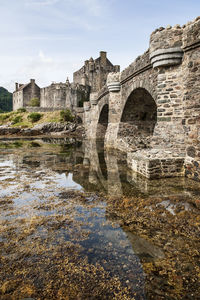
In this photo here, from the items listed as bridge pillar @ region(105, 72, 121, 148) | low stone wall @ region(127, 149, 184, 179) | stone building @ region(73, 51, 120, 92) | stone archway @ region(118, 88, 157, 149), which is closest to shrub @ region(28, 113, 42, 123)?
stone building @ region(73, 51, 120, 92)

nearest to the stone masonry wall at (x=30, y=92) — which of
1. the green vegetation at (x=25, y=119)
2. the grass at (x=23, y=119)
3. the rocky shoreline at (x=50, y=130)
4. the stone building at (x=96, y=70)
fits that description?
the green vegetation at (x=25, y=119)

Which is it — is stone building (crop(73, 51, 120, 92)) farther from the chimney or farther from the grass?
the grass

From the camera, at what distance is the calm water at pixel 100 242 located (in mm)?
2229

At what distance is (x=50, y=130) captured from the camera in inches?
1348

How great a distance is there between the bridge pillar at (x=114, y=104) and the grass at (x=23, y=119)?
22864 millimetres

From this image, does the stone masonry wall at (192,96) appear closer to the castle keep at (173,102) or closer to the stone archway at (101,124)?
the castle keep at (173,102)

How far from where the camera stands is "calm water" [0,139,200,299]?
2.23 m

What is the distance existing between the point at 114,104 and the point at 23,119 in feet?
102

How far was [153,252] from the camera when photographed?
282 centimetres

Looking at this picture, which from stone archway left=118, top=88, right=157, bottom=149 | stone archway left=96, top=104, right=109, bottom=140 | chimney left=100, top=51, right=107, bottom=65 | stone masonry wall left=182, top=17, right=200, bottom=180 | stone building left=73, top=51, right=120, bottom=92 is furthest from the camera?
stone building left=73, top=51, right=120, bottom=92

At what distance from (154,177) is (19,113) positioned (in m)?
42.5

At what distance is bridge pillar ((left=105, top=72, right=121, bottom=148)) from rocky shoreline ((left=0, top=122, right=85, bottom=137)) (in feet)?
58.4

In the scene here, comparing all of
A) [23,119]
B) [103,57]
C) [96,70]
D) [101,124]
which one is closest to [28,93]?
[23,119]

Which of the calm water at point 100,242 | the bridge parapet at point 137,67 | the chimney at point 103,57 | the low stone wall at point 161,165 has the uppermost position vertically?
the chimney at point 103,57
